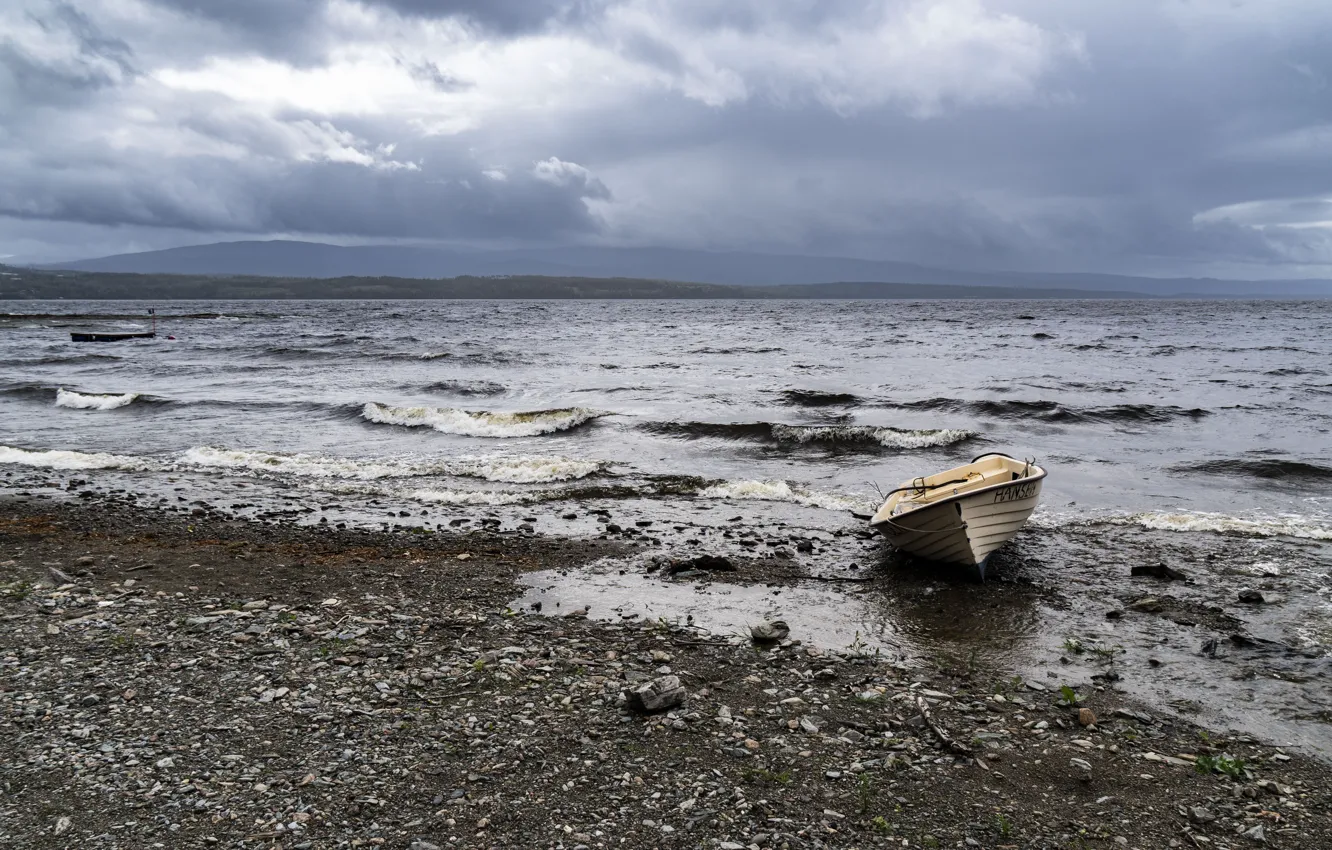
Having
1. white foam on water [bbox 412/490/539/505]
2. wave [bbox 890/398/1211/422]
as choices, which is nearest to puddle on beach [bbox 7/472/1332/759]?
white foam on water [bbox 412/490/539/505]

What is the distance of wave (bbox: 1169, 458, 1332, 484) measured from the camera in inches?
769

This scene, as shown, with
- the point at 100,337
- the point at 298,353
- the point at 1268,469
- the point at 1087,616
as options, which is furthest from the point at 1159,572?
the point at 100,337

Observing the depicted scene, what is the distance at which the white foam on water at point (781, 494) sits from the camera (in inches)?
684

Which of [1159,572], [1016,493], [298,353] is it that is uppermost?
[298,353]

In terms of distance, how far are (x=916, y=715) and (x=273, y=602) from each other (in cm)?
769

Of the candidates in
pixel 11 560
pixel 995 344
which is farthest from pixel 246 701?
pixel 995 344

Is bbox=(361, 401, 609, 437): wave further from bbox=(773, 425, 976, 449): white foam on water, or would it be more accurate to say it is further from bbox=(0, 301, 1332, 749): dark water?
bbox=(773, 425, 976, 449): white foam on water

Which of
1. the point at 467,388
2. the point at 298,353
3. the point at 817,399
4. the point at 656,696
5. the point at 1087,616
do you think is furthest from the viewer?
the point at 298,353

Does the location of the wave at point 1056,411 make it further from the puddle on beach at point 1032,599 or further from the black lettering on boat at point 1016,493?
the black lettering on boat at point 1016,493

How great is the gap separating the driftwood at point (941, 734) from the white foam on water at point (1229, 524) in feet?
33.9

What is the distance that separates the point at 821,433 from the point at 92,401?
96.5 ft

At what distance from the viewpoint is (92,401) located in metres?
32.9

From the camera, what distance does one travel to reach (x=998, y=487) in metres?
12.3

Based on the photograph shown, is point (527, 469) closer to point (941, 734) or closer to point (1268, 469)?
point (941, 734)
